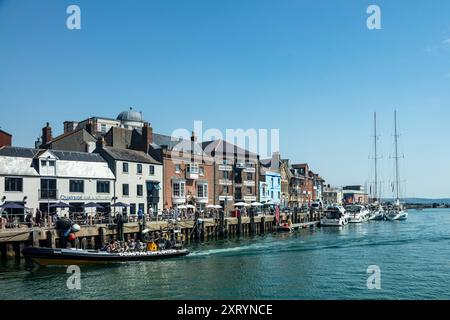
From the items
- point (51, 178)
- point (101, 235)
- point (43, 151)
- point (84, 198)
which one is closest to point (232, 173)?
point (84, 198)

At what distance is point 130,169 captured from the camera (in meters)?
60.9

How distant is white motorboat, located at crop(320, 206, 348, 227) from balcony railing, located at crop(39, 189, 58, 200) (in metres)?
52.1

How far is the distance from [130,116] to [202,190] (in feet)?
103

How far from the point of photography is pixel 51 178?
5150 cm

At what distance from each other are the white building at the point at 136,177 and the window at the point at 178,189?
8.90ft

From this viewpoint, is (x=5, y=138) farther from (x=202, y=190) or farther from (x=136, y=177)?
(x=202, y=190)

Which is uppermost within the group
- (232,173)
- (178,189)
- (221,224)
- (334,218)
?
(232,173)

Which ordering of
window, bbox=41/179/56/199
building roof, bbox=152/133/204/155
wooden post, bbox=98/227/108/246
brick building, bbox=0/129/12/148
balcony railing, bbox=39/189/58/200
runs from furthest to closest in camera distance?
building roof, bbox=152/133/204/155
brick building, bbox=0/129/12/148
window, bbox=41/179/56/199
balcony railing, bbox=39/189/58/200
wooden post, bbox=98/227/108/246

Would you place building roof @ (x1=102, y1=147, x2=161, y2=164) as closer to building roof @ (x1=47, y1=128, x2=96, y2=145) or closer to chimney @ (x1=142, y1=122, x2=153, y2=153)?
chimney @ (x1=142, y1=122, x2=153, y2=153)

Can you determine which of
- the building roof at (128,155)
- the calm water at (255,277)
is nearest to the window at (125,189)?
the building roof at (128,155)

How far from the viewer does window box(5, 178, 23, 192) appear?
4781 cm

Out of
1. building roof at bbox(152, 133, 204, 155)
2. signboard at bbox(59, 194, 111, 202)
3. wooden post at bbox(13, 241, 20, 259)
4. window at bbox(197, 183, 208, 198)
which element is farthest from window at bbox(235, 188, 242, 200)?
wooden post at bbox(13, 241, 20, 259)
